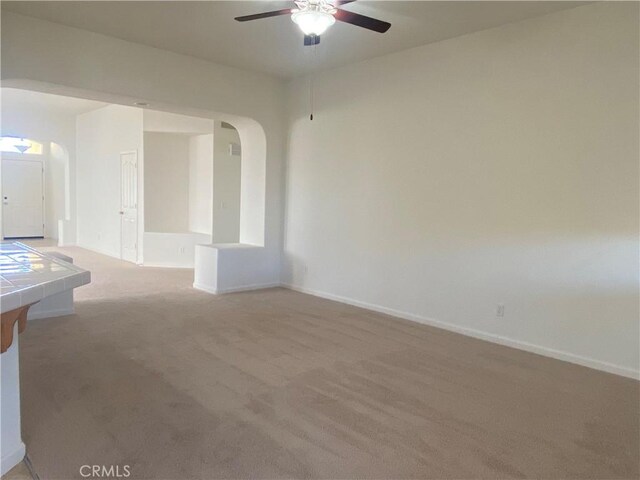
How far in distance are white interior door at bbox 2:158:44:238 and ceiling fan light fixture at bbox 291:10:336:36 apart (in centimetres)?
1175

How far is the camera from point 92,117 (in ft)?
32.2

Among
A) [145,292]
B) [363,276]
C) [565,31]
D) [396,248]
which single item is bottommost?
[145,292]

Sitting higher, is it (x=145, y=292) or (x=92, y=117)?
(x=92, y=117)

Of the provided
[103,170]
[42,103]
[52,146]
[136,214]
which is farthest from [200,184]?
[52,146]

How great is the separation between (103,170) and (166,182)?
6.05 ft

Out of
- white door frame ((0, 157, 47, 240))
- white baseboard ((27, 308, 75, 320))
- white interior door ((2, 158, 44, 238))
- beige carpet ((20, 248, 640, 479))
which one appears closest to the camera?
beige carpet ((20, 248, 640, 479))

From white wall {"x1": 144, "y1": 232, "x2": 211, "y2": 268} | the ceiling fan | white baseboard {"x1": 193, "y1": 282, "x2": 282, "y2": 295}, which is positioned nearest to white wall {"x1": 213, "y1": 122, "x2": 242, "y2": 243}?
white wall {"x1": 144, "y1": 232, "x2": 211, "y2": 268}

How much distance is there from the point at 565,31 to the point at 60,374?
4.75 meters

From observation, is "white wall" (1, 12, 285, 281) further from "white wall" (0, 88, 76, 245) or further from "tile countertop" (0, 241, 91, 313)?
"white wall" (0, 88, 76, 245)

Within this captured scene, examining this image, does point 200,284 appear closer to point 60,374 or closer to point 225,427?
point 60,374

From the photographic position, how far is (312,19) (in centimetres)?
298

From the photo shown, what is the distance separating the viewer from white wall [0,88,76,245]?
364 inches

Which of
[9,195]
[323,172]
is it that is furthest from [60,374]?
[9,195]

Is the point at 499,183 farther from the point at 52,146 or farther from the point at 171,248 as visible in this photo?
the point at 52,146
